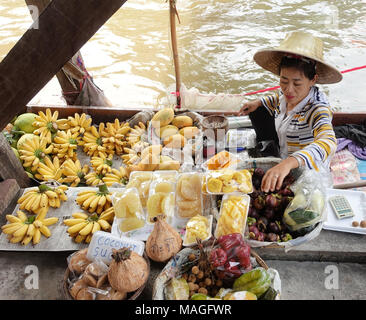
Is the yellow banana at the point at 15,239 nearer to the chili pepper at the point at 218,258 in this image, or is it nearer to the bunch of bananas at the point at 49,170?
the bunch of bananas at the point at 49,170

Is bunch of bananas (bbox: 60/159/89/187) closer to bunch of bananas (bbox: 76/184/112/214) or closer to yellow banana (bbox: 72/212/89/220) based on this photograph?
bunch of bananas (bbox: 76/184/112/214)

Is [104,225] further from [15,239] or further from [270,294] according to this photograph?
[270,294]

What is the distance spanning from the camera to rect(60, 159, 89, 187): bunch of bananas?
10.3 ft

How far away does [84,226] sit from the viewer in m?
2.36

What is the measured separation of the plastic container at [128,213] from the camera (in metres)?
2.19

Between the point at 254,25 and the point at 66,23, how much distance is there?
286 inches

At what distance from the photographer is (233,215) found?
198 cm

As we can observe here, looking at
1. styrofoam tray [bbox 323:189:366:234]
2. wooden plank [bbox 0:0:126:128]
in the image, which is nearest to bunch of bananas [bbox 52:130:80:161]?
wooden plank [bbox 0:0:126:128]

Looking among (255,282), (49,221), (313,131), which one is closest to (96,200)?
(49,221)

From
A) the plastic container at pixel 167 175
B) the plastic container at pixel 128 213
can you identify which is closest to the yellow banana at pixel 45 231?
the plastic container at pixel 128 213

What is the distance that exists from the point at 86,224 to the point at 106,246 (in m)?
0.58

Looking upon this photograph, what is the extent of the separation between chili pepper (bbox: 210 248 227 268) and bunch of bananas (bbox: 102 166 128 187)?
1.57 m
